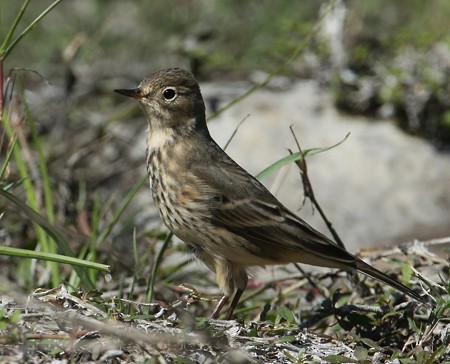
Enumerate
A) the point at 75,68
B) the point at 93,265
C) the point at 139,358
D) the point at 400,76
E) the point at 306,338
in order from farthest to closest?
the point at 75,68 → the point at 400,76 → the point at 306,338 → the point at 93,265 → the point at 139,358

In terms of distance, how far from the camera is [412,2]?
918cm

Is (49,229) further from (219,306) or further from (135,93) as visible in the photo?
(135,93)

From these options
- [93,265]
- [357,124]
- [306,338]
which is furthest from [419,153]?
[93,265]

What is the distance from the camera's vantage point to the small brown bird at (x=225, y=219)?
448 centimetres

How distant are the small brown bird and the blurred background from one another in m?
1.17

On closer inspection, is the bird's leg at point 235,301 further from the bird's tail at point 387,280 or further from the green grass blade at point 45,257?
the green grass blade at point 45,257

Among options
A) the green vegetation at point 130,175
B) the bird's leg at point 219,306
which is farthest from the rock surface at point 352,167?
the bird's leg at point 219,306

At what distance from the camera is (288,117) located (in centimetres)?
746

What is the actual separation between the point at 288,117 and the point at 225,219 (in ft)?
9.91

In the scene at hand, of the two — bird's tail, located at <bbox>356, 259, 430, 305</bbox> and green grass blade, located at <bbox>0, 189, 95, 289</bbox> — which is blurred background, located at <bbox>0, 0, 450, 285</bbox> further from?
bird's tail, located at <bbox>356, 259, 430, 305</bbox>

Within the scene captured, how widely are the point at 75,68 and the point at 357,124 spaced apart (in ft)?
8.26

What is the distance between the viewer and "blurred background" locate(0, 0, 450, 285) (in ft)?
21.6

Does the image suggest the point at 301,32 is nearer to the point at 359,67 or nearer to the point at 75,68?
the point at 359,67

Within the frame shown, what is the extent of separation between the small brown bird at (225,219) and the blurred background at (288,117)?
3.83 ft
